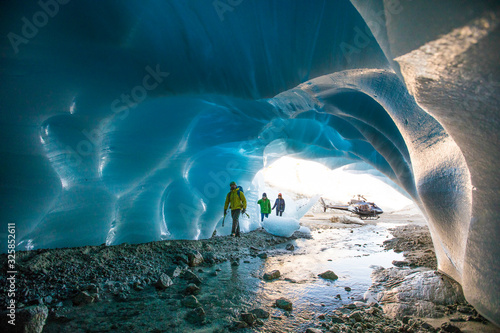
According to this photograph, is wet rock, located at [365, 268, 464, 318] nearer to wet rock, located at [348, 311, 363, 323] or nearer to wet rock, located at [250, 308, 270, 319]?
wet rock, located at [348, 311, 363, 323]

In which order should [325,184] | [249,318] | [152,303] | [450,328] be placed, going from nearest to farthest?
[450,328]
[249,318]
[152,303]
[325,184]

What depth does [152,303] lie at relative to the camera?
2.37 m

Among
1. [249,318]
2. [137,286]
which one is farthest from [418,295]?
[137,286]

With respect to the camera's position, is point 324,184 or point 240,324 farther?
point 324,184

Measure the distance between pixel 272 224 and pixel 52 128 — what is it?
5321mm

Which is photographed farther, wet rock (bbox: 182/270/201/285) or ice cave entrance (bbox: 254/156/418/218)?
ice cave entrance (bbox: 254/156/418/218)

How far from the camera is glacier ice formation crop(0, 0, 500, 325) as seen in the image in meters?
1.48

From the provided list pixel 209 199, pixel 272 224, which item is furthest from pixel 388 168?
pixel 209 199

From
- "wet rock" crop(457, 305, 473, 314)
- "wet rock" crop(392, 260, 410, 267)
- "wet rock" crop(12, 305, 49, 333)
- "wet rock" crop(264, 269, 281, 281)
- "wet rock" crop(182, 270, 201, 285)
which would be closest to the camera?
"wet rock" crop(12, 305, 49, 333)

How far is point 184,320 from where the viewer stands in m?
2.03

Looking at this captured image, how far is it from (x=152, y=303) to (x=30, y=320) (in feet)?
3.02

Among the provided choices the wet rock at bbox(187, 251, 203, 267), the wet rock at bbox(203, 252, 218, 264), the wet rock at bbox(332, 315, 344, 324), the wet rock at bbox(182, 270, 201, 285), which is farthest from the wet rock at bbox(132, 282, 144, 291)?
the wet rock at bbox(332, 315, 344, 324)

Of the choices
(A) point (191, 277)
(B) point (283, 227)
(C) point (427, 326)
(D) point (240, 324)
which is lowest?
(C) point (427, 326)

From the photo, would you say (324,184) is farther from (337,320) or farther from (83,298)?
(83,298)
